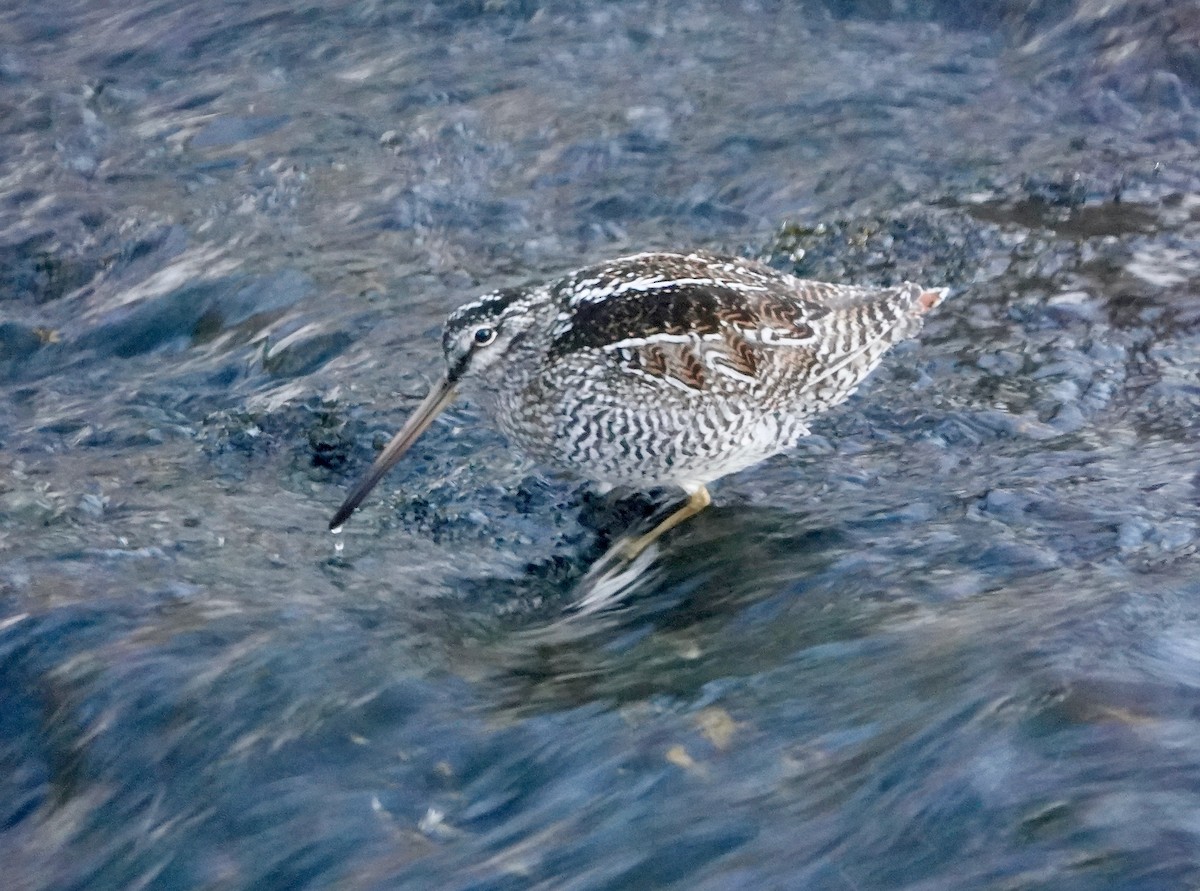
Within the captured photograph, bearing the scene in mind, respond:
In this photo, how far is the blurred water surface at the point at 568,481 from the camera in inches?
179

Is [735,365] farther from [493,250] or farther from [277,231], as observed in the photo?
[277,231]

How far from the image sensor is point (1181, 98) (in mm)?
9312

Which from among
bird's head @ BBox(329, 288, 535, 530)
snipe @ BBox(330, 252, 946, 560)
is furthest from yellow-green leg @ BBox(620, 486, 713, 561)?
bird's head @ BBox(329, 288, 535, 530)

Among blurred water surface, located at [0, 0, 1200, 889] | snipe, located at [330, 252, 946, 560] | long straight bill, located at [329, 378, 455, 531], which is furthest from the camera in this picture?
long straight bill, located at [329, 378, 455, 531]

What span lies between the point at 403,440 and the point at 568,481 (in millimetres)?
723

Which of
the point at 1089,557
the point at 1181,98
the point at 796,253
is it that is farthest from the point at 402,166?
the point at 1089,557

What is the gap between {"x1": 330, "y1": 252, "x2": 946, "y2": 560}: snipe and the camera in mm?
6082

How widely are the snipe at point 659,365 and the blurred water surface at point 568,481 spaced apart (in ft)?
0.90

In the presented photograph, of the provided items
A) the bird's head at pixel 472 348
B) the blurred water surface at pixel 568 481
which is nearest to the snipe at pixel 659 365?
the bird's head at pixel 472 348

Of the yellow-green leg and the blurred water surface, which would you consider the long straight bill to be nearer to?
the blurred water surface

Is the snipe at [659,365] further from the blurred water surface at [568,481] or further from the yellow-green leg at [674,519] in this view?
the blurred water surface at [568,481]

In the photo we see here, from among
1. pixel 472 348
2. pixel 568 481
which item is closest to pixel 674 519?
pixel 568 481

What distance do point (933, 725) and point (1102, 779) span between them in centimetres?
51

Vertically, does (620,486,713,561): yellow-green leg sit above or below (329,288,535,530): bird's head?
below
